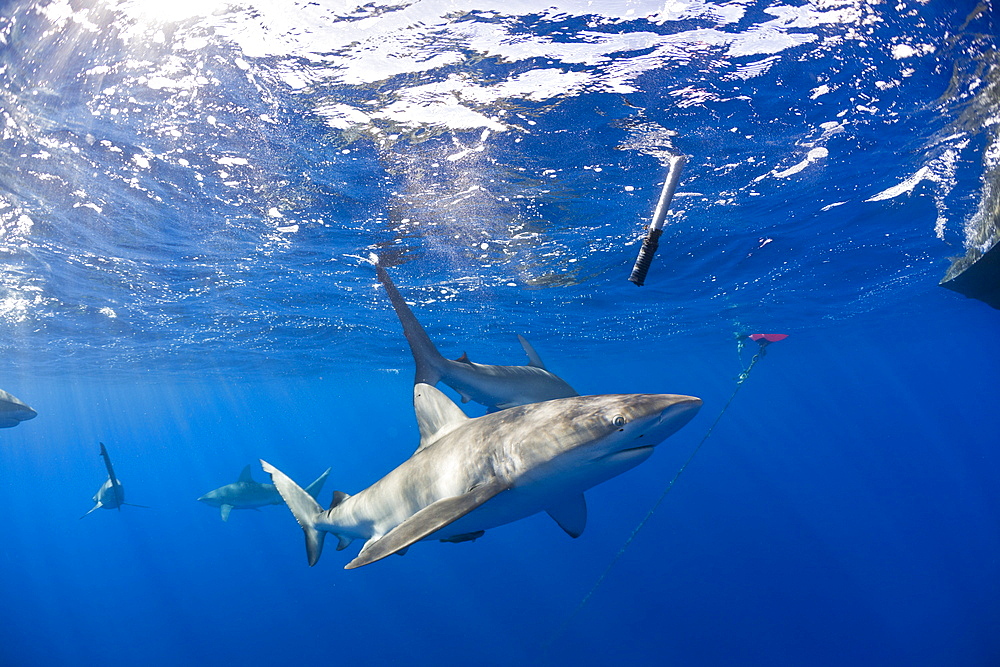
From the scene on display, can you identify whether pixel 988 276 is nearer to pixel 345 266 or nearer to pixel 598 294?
pixel 598 294

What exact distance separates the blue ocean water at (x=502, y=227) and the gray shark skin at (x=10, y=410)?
461 cm

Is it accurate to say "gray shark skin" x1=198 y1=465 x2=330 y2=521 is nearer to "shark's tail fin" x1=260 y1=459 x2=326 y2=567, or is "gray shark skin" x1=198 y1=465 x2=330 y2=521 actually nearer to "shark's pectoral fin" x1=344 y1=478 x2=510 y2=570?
"shark's tail fin" x1=260 y1=459 x2=326 y2=567

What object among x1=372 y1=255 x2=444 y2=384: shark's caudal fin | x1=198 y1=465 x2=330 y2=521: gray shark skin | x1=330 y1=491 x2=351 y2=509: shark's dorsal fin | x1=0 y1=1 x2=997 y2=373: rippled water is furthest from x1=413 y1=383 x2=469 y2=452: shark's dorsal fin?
x1=198 y1=465 x2=330 y2=521: gray shark skin

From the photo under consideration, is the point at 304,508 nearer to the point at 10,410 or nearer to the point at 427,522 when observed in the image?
the point at 427,522

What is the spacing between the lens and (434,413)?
4.69m

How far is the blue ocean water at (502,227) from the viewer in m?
6.57

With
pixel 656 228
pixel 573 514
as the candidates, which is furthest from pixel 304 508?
pixel 656 228

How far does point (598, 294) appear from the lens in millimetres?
20938

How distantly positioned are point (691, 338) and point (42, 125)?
37083 millimetres

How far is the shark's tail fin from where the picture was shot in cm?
574

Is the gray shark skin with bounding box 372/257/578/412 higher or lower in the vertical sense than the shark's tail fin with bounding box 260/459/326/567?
higher

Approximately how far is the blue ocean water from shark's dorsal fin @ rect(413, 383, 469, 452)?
16.1 feet

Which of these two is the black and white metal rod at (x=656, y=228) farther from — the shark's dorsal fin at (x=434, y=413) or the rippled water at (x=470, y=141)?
the rippled water at (x=470, y=141)

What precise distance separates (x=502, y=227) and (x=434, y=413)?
9.22 metres
